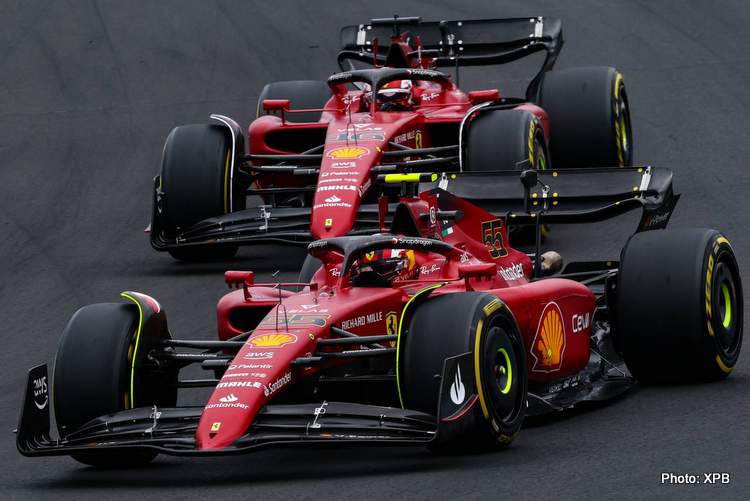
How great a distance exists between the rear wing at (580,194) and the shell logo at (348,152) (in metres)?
3.06

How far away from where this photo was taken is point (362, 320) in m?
10.4

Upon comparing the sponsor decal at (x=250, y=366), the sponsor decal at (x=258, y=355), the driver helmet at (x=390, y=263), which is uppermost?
the driver helmet at (x=390, y=263)

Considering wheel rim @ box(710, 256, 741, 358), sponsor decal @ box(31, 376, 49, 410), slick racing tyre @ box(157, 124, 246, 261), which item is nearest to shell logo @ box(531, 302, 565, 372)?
wheel rim @ box(710, 256, 741, 358)

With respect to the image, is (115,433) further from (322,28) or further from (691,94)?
(322,28)

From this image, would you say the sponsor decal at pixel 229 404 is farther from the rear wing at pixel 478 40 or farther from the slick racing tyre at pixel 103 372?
the rear wing at pixel 478 40

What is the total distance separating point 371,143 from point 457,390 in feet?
24.5

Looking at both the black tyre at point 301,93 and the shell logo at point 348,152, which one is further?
the black tyre at point 301,93

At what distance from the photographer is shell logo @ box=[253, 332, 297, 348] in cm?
988

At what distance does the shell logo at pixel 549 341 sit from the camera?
1086 centimetres

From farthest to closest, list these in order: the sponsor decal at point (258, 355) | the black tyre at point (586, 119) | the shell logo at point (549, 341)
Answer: the black tyre at point (586, 119) → the shell logo at point (549, 341) → the sponsor decal at point (258, 355)

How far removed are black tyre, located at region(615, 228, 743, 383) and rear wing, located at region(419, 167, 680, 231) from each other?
1221mm

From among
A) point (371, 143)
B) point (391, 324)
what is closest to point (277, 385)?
point (391, 324)

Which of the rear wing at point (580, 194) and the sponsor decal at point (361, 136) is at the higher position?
the sponsor decal at point (361, 136)

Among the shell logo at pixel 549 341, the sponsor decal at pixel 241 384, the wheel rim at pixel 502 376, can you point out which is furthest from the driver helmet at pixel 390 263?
the sponsor decal at pixel 241 384
